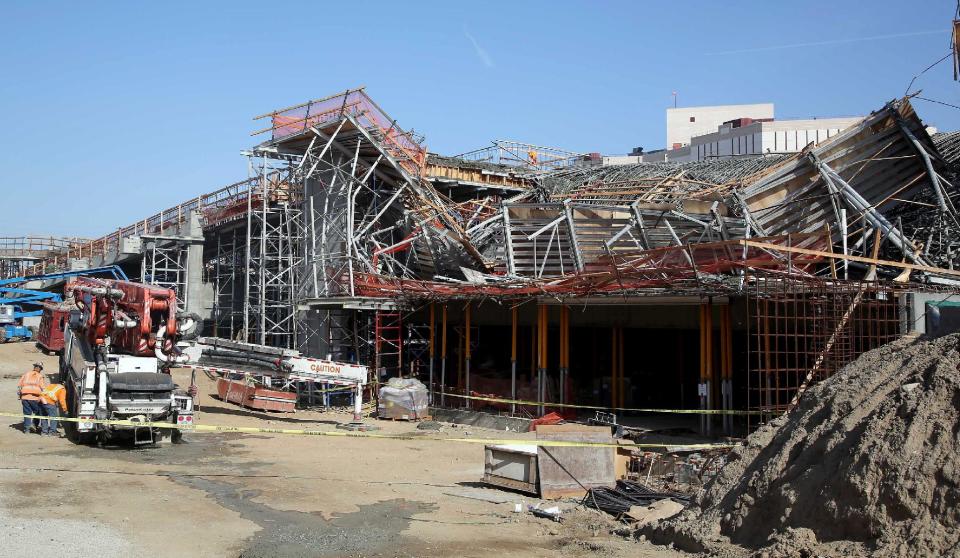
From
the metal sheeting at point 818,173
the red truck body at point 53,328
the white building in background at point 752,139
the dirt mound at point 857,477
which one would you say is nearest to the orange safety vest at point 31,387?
the dirt mound at point 857,477

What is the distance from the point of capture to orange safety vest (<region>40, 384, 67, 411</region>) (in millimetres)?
19141

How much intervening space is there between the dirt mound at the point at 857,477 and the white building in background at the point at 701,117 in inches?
2703

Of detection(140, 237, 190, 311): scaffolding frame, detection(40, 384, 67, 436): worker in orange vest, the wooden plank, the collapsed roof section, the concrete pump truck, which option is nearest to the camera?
the wooden plank

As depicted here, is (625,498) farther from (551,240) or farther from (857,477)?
(551,240)

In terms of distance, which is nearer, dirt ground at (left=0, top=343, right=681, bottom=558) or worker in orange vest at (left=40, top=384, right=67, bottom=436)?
dirt ground at (left=0, top=343, right=681, bottom=558)

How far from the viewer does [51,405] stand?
755 inches

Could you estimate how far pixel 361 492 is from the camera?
14.5 meters

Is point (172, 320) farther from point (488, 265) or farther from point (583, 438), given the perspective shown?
point (488, 265)

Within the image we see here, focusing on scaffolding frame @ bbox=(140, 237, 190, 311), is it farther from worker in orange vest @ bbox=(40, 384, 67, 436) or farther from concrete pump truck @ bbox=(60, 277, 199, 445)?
concrete pump truck @ bbox=(60, 277, 199, 445)

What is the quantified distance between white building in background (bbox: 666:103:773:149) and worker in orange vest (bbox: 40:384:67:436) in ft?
211

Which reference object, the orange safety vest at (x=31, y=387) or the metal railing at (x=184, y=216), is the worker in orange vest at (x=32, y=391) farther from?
the metal railing at (x=184, y=216)

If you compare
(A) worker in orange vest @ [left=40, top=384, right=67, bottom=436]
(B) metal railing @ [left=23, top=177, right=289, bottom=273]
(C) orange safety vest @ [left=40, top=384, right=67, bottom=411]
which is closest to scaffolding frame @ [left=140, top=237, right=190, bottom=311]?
(B) metal railing @ [left=23, top=177, right=289, bottom=273]

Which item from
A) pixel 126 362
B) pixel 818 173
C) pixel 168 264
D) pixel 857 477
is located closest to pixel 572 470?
pixel 857 477

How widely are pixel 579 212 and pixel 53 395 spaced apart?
667 inches
